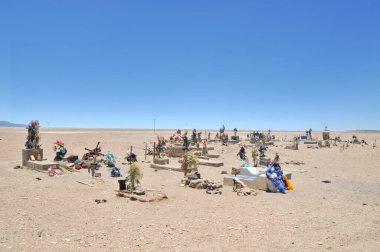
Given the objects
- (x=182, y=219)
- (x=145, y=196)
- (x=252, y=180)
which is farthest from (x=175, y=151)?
(x=182, y=219)

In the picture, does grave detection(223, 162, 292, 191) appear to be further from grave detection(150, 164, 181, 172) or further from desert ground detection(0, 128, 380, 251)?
grave detection(150, 164, 181, 172)

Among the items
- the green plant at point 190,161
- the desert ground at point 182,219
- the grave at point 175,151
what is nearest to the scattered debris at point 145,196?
the desert ground at point 182,219

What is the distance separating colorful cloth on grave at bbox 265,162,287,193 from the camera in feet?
47.5

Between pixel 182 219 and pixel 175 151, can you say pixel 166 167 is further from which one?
pixel 182 219

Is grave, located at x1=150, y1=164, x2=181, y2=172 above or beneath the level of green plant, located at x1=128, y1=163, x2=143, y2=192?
beneath

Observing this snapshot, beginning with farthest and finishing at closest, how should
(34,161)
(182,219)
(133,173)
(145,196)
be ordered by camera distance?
1. (34,161)
2. (133,173)
3. (145,196)
4. (182,219)

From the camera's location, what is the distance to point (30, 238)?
7641mm

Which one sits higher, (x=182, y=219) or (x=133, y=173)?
(x=133, y=173)

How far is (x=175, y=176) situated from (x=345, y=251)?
11.7 meters

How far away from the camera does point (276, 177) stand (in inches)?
581

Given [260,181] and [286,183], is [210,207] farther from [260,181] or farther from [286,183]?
[286,183]

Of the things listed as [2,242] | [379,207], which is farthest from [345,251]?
[2,242]

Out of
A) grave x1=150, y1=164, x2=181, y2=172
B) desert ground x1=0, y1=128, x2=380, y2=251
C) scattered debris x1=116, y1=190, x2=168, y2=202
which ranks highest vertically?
grave x1=150, y1=164, x2=181, y2=172

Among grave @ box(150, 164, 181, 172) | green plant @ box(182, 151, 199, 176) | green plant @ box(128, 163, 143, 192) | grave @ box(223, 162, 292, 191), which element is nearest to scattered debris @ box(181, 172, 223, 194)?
grave @ box(223, 162, 292, 191)
